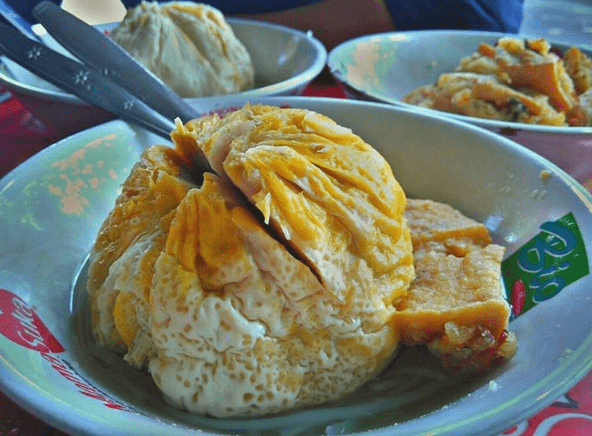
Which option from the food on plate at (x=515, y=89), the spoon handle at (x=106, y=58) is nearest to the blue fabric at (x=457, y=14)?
the food on plate at (x=515, y=89)

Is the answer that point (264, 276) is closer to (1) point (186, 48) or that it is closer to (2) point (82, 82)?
(2) point (82, 82)

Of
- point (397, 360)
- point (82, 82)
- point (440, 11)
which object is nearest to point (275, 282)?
point (397, 360)

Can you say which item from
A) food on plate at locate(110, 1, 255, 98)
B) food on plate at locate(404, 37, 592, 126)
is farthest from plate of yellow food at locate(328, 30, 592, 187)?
food on plate at locate(110, 1, 255, 98)

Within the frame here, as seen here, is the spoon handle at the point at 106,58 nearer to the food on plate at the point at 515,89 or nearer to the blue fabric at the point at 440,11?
the food on plate at the point at 515,89

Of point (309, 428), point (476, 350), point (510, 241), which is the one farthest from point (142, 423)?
point (510, 241)

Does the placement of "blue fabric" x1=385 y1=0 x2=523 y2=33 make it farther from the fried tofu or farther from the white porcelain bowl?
the fried tofu
